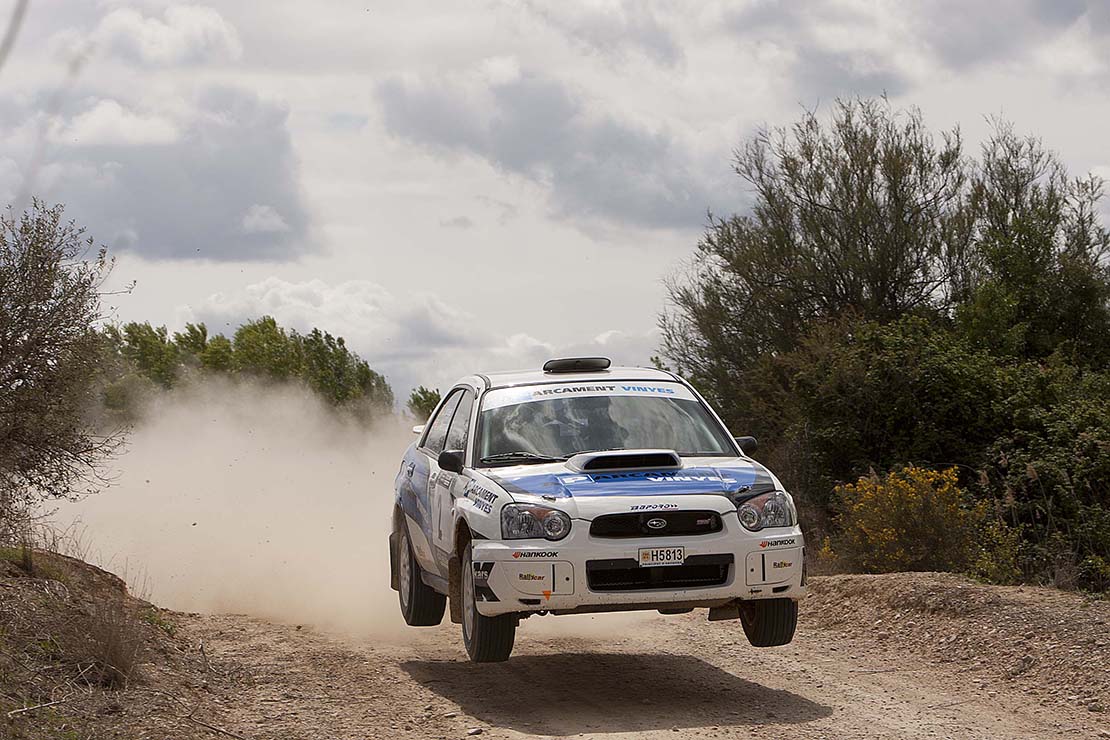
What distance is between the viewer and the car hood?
310 inches

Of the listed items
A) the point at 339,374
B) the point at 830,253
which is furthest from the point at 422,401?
the point at 830,253

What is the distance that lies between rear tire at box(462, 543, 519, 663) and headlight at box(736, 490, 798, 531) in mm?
1532

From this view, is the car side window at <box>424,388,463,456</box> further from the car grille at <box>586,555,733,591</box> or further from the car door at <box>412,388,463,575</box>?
the car grille at <box>586,555,733,591</box>

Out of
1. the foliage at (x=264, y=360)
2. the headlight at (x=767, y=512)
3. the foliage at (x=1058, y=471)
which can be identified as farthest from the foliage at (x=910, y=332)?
the foliage at (x=264, y=360)

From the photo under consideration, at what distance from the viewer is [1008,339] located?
27547 mm

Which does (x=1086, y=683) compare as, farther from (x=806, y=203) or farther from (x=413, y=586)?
(x=806, y=203)

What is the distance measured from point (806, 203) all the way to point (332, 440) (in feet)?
49.7

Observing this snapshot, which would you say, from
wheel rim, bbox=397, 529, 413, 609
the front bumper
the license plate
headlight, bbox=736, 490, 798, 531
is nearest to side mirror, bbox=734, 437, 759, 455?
headlight, bbox=736, 490, 798, 531

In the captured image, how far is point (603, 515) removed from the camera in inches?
306

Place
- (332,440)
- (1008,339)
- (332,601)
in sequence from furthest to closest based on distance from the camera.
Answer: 1. (332,440)
2. (1008,339)
3. (332,601)

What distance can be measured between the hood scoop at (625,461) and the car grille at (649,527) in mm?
511

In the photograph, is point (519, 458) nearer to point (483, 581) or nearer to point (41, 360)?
point (483, 581)

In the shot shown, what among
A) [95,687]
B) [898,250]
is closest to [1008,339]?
[898,250]

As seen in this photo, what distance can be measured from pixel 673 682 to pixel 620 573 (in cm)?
158
